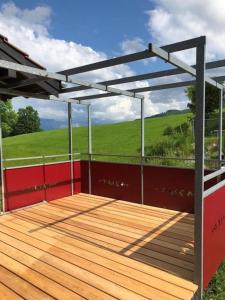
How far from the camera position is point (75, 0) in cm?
522

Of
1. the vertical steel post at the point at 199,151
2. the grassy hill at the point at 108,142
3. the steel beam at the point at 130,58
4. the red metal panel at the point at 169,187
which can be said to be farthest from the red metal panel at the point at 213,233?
the grassy hill at the point at 108,142

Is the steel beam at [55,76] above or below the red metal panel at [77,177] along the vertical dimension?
above

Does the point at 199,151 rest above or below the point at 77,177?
above

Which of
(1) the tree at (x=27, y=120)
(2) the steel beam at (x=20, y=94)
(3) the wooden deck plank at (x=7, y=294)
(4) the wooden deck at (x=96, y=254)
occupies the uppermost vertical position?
(1) the tree at (x=27, y=120)

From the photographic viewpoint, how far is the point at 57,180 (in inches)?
256

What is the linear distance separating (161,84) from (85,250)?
325cm

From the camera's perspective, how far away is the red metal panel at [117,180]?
6.17 metres

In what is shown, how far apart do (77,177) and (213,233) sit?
14.6 ft

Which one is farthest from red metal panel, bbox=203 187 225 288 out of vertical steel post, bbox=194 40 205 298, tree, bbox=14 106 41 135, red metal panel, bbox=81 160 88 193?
tree, bbox=14 106 41 135

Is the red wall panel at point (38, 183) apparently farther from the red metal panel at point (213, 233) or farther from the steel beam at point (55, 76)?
the red metal panel at point (213, 233)

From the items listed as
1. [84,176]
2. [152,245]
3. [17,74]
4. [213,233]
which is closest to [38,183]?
[84,176]

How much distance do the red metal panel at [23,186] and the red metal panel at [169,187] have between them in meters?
2.37

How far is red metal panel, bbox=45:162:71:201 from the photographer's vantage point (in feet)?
20.6

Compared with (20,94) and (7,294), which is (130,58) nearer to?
(7,294)
